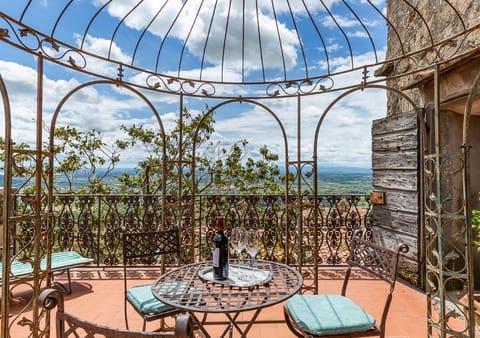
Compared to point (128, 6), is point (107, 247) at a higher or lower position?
lower

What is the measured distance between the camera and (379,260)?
2074mm

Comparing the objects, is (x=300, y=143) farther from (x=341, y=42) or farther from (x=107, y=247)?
(x=107, y=247)

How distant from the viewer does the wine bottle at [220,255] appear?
1.76m

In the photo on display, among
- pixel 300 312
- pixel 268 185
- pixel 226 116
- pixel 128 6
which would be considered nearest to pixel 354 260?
pixel 300 312

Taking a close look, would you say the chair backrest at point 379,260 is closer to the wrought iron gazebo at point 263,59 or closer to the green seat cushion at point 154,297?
the wrought iron gazebo at point 263,59

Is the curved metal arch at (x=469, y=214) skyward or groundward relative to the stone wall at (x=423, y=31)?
groundward

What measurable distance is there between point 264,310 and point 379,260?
4.07 ft

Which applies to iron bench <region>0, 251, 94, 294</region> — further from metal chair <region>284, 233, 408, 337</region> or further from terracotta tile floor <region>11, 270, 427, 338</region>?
metal chair <region>284, 233, 408, 337</region>

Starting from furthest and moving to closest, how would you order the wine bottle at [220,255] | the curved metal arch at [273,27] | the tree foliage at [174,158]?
the tree foliage at [174,158]
the curved metal arch at [273,27]
the wine bottle at [220,255]

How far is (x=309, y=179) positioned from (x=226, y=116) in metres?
4.25

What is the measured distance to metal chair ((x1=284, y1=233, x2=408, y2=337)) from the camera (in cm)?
164

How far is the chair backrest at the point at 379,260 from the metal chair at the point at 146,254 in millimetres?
1383

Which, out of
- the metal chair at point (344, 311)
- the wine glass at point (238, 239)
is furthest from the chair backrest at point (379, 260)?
the wine glass at point (238, 239)

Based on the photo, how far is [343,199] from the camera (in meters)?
4.17
